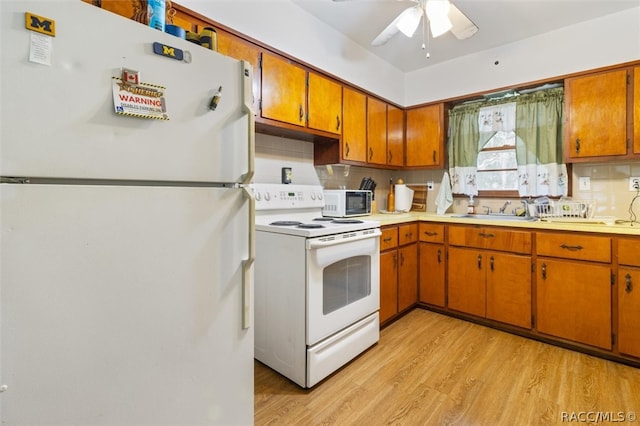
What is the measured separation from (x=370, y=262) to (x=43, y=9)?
6.65 feet

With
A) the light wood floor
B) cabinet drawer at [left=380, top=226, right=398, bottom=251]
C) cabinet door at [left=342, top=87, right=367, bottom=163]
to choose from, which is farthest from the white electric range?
cabinet door at [left=342, top=87, right=367, bottom=163]

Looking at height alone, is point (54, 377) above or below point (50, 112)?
below

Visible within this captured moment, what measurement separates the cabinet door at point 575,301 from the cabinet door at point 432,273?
2.48 ft

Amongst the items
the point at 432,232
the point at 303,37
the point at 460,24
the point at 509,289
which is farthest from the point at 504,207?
→ the point at 303,37

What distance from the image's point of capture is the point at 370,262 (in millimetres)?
2252

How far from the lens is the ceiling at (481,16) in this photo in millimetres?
2303

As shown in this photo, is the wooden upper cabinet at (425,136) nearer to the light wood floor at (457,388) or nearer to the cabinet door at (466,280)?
the cabinet door at (466,280)

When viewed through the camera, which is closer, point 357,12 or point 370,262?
point 370,262

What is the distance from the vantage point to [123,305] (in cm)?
91

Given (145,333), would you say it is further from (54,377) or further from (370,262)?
(370,262)

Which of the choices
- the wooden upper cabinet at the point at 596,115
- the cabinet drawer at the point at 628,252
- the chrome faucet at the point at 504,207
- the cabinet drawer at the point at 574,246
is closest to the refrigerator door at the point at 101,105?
the cabinet drawer at the point at 574,246

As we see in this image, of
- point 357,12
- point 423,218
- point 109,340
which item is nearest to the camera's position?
point 109,340

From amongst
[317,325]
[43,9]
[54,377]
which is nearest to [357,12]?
[43,9]

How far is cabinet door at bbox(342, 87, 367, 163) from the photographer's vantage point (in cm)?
272
